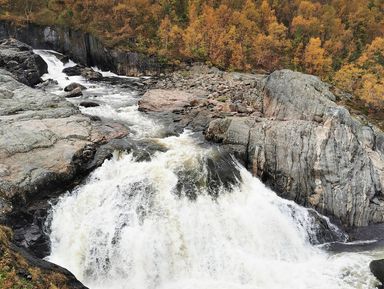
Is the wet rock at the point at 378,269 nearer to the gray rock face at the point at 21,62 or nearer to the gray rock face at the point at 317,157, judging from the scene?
the gray rock face at the point at 317,157

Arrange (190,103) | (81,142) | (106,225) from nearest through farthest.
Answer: (106,225)
(81,142)
(190,103)

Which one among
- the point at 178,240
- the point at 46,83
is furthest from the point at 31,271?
the point at 46,83

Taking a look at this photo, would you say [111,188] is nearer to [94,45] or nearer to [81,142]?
[81,142]

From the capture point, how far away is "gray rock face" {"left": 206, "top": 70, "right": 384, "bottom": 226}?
2772 centimetres

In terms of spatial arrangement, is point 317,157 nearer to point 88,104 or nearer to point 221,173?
point 221,173

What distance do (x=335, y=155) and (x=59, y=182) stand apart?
69.0 feet

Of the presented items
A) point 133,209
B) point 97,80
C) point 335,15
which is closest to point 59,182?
point 133,209

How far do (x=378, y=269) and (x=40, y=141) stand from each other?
80.0ft

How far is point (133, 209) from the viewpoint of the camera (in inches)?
916

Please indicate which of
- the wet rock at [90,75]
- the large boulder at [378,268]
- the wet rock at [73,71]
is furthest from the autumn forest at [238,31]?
the large boulder at [378,268]

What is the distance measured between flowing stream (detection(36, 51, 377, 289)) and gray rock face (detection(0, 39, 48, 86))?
29.0 m

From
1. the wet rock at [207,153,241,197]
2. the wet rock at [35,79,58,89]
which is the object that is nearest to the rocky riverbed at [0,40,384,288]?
the wet rock at [207,153,241,197]

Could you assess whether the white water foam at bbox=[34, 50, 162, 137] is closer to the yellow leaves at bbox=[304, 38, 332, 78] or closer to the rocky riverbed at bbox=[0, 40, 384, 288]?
the rocky riverbed at bbox=[0, 40, 384, 288]

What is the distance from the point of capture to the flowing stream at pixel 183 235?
2109 cm
